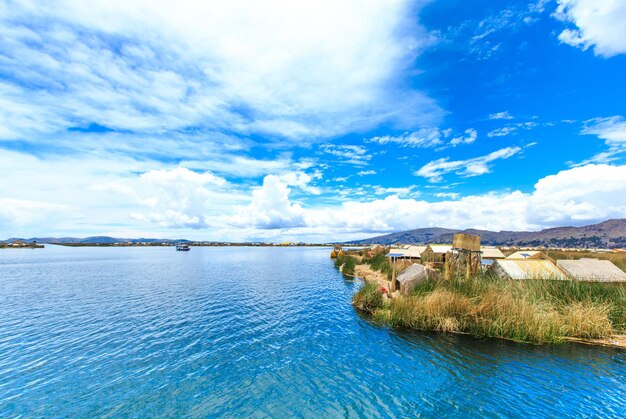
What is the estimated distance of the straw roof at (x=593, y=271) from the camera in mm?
20406

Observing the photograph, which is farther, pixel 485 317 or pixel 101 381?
pixel 485 317

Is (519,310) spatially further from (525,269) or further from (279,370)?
(279,370)

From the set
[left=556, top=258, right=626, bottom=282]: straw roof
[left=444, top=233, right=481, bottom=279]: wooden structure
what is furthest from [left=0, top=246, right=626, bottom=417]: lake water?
[left=444, top=233, right=481, bottom=279]: wooden structure

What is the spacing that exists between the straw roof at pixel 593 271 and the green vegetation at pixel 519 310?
9.83 ft

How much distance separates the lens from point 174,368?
1344 cm

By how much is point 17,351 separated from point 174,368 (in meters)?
9.11

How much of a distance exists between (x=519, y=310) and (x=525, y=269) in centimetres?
967

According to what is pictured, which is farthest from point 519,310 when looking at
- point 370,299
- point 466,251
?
point 370,299

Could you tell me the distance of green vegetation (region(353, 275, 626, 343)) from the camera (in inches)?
621

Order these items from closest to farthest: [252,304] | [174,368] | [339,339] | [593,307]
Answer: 1. [174,368]
2. [593,307]
3. [339,339]
4. [252,304]

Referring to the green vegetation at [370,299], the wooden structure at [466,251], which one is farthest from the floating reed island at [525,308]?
the wooden structure at [466,251]

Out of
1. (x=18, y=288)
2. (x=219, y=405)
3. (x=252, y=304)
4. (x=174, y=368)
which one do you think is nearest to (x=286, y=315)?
(x=252, y=304)

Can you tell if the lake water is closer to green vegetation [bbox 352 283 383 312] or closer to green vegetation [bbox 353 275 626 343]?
green vegetation [bbox 353 275 626 343]

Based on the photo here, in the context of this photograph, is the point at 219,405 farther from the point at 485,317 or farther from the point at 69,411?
the point at 485,317
